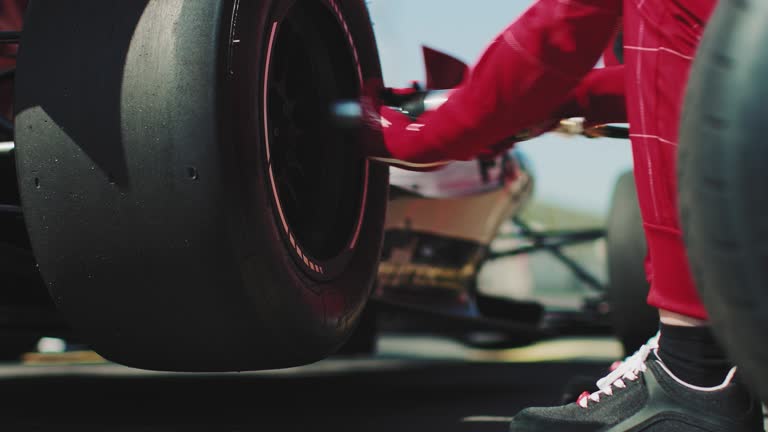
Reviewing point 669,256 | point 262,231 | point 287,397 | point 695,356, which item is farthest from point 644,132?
point 287,397

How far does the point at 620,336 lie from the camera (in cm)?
271

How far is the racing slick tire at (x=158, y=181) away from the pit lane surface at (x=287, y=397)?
18.3 inches

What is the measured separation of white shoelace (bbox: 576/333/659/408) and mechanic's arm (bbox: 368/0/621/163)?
398mm

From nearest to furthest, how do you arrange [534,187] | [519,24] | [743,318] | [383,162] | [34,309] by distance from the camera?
[743,318], [519,24], [383,162], [34,309], [534,187]

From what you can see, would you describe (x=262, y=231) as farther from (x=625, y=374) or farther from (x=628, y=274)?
(x=628, y=274)

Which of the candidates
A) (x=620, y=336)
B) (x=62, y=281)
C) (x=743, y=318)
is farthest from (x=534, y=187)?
(x=743, y=318)

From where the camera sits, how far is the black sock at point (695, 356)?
4.02 ft

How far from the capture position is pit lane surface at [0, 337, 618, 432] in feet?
6.02

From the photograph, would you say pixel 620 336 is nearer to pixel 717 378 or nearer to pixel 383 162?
pixel 383 162

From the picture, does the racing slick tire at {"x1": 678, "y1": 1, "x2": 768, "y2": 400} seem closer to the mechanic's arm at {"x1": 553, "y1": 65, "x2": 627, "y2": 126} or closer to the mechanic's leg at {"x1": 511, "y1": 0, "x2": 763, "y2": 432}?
the mechanic's leg at {"x1": 511, "y1": 0, "x2": 763, "y2": 432}

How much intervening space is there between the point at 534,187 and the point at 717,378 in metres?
2.49

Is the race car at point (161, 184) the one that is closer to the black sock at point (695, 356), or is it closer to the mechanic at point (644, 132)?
the mechanic at point (644, 132)

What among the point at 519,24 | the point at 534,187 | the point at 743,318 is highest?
the point at 519,24

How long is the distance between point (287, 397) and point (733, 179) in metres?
1.68
